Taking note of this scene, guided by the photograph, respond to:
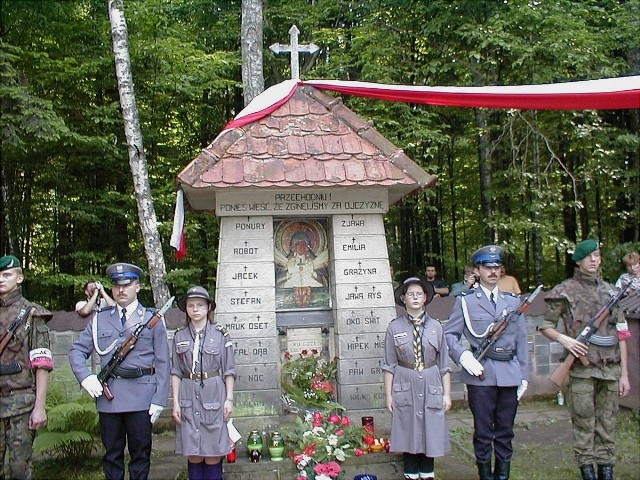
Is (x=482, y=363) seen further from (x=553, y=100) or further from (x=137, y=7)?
(x=137, y=7)

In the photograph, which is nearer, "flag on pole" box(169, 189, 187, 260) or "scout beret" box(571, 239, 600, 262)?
"scout beret" box(571, 239, 600, 262)

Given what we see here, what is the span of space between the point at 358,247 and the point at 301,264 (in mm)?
604

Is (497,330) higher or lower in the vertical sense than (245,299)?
lower

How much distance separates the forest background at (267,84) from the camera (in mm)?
11750

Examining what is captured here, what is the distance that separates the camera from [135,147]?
11312 mm

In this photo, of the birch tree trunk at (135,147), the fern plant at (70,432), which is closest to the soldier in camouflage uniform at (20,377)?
the fern plant at (70,432)

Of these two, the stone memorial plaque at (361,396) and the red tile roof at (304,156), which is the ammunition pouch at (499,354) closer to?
the stone memorial plaque at (361,396)

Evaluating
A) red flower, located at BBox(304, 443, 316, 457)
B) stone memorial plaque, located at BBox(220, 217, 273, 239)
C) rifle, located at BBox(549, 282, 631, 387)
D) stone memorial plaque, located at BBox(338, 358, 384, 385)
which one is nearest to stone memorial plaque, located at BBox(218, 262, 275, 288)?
stone memorial plaque, located at BBox(220, 217, 273, 239)

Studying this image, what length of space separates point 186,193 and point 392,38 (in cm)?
830

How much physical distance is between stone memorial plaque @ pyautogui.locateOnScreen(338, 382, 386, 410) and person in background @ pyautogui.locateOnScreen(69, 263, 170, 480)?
73.8 inches

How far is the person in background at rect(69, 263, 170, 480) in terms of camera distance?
4.86 metres

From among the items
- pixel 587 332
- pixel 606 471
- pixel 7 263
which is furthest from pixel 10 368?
pixel 606 471

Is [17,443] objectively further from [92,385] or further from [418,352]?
[418,352]

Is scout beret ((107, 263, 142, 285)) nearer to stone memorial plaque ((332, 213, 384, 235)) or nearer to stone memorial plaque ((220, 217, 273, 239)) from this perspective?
stone memorial plaque ((220, 217, 273, 239))
